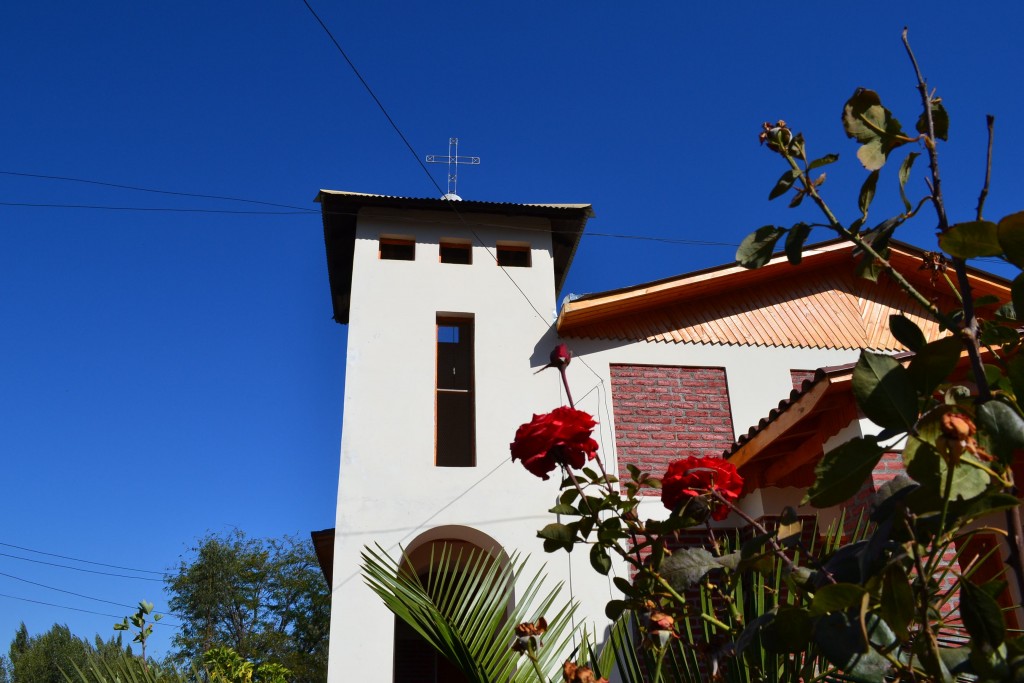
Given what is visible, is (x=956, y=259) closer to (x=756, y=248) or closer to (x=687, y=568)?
(x=756, y=248)

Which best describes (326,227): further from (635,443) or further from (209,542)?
(209,542)

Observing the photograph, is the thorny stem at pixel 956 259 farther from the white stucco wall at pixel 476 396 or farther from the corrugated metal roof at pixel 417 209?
the corrugated metal roof at pixel 417 209

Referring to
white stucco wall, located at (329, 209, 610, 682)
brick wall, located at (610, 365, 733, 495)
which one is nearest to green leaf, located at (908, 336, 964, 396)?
white stucco wall, located at (329, 209, 610, 682)

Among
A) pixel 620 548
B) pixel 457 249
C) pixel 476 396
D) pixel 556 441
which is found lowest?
pixel 620 548

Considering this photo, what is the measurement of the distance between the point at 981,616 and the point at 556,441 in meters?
1.03

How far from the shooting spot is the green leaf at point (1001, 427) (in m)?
0.93

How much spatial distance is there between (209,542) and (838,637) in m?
39.3

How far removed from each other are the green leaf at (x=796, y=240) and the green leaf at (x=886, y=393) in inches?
15.9

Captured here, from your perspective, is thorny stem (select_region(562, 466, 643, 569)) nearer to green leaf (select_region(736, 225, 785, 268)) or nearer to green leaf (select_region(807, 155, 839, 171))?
green leaf (select_region(736, 225, 785, 268))

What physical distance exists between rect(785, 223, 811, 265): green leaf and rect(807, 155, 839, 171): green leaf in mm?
97

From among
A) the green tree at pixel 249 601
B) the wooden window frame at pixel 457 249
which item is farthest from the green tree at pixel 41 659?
the wooden window frame at pixel 457 249

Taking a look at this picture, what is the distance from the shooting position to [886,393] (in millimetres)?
932

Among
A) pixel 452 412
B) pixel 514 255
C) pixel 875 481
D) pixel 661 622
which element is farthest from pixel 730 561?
pixel 452 412

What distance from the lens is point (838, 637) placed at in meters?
0.86
